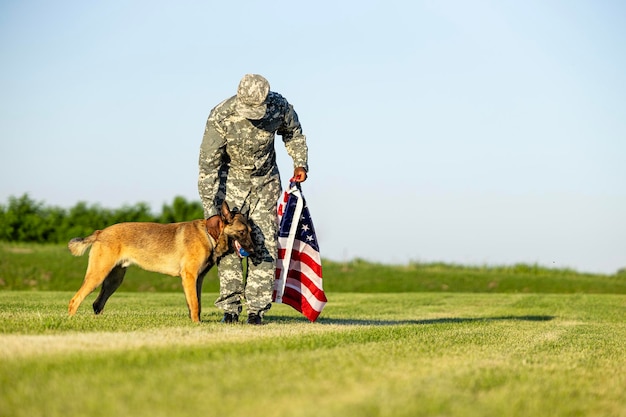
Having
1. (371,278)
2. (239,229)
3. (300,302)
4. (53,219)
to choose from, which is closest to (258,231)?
(239,229)

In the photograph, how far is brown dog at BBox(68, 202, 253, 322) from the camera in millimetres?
10516

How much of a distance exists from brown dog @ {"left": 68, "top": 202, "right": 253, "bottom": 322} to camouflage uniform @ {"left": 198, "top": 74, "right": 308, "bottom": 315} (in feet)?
1.10

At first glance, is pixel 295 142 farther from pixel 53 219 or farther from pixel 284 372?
pixel 53 219

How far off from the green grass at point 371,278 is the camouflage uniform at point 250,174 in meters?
25.2

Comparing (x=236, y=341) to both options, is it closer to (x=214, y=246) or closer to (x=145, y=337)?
(x=145, y=337)

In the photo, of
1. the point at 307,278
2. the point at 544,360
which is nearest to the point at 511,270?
the point at 307,278

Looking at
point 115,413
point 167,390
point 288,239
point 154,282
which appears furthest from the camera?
point 154,282

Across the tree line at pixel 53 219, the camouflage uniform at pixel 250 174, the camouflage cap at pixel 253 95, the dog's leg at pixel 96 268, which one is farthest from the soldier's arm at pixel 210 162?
the tree line at pixel 53 219

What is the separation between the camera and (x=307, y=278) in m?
11.6

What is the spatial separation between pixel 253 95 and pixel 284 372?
492 centimetres

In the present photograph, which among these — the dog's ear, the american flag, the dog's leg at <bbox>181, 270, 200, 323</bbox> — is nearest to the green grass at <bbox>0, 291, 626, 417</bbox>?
the dog's leg at <bbox>181, 270, 200, 323</bbox>

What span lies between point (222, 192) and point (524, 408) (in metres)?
6.16

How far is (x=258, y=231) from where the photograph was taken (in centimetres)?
1077

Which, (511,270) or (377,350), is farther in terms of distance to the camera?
(511,270)
